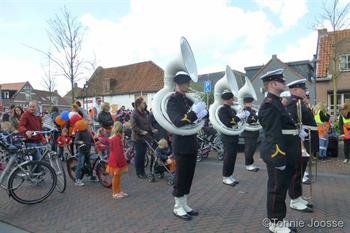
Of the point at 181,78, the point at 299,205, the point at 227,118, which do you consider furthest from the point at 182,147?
the point at 227,118

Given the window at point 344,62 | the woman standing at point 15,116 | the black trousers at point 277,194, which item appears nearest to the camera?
the black trousers at point 277,194

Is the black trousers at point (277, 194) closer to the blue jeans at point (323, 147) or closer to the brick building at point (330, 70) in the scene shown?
the blue jeans at point (323, 147)

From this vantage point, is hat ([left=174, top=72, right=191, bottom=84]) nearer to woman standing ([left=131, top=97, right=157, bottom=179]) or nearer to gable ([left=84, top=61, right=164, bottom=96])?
woman standing ([left=131, top=97, right=157, bottom=179])

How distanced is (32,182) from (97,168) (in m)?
1.57

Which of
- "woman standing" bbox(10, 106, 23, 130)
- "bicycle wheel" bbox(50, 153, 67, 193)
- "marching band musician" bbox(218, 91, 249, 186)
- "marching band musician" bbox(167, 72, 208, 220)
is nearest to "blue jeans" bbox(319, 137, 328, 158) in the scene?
"marching band musician" bbox(218, 91, 249, 186)

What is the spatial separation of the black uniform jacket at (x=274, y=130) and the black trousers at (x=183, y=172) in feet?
3.79

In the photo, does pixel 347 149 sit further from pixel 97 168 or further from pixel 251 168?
pixel 97 168

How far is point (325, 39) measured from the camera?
28.4 metres

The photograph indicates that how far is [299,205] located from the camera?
5652mm

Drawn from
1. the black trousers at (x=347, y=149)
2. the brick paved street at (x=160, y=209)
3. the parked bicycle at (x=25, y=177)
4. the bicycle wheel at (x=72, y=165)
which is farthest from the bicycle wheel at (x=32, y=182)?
the black trousers at (x=347, y=149)

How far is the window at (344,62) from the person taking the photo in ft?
89.4

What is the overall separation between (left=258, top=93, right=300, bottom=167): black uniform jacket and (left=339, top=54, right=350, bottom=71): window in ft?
82.5

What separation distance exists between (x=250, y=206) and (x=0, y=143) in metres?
4.50

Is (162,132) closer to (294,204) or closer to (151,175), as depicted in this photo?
(151,175)
